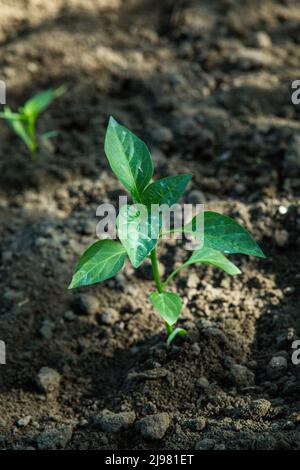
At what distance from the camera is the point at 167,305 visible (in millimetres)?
2088

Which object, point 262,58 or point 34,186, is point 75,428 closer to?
point 34,186

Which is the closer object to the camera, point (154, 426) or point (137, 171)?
point (154, 426)

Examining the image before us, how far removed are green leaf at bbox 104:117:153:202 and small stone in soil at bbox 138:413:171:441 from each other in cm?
67

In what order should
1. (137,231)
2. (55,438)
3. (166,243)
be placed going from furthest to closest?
1. (166,243)
2. (55,438)
3. (137,231)

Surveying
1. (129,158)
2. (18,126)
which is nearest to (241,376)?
(129,158)

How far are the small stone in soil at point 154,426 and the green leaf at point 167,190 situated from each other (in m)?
0.65

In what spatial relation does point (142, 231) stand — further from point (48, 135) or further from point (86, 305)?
point (48, 135)

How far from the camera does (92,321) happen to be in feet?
8.20

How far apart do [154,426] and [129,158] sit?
0.81 m

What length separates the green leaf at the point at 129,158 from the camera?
6.80ft

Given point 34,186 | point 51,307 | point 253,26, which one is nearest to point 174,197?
point 51,307
